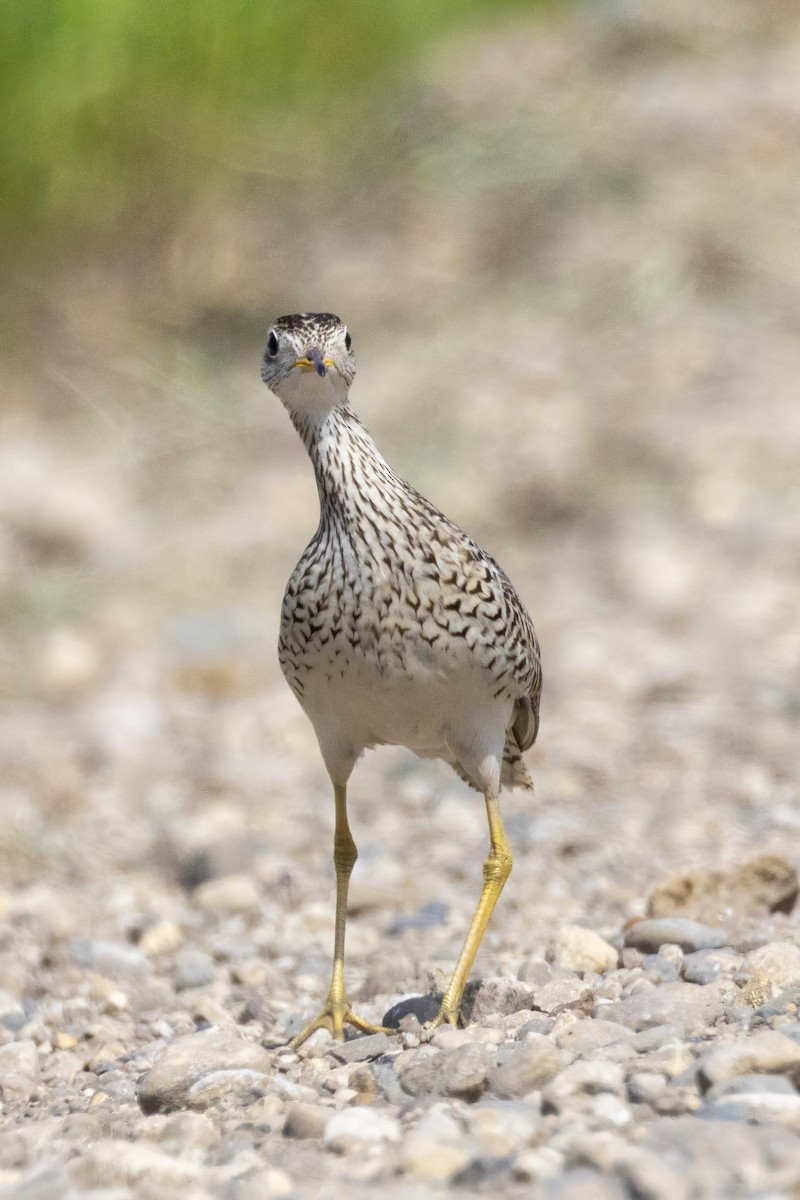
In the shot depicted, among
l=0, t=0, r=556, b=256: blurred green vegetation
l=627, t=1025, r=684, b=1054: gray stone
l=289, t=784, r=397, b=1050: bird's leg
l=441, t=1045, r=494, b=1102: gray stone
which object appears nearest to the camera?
l=441, t=1045, r=494, b=1102: gray stone

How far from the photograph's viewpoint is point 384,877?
7.23 meters

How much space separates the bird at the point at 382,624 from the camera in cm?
483

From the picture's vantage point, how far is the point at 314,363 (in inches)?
201

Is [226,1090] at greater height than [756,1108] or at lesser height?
greater

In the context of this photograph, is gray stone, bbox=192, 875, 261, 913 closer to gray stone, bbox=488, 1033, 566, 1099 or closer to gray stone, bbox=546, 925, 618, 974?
gray stone, bbox=546, 925, 618, 974

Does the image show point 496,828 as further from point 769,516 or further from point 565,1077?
point 769,516

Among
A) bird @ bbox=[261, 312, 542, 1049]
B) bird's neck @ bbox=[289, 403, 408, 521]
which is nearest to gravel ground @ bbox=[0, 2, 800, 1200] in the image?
bird @ bbox=[261, 312, 542, 1049]

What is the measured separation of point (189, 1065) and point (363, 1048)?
0.64m

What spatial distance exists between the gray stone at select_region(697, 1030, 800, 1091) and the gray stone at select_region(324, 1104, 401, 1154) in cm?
73

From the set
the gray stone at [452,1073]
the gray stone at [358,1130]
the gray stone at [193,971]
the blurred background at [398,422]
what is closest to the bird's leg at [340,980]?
the blurred background at [398,422]

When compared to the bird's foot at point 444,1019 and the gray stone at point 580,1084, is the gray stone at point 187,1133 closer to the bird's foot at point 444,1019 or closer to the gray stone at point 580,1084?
the gray stone at point 580,1084

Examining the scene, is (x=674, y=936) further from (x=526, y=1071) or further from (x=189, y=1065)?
(x=189, y=1065)

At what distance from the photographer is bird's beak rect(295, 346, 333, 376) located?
16.6 ft

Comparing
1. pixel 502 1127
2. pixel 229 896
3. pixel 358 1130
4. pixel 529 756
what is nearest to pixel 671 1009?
pixel 502 1127
